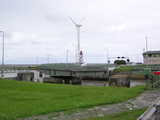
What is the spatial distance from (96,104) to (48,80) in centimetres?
3259

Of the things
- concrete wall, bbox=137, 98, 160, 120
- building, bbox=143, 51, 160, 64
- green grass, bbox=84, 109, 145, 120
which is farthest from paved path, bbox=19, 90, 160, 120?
building, bbox=143, 51, 160, 64

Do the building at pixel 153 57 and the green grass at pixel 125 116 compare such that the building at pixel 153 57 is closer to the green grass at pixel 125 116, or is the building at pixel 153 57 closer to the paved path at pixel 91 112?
the paved path at pixel 91 112

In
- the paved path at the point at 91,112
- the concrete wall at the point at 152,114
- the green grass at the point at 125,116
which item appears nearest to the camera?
the concrete wall at the point at 152,114

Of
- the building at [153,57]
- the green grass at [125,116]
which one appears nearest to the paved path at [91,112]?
the green grass at [125,116]

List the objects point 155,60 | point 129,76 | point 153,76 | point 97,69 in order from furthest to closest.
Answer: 1. point 155,60
2. point 97,69
3. point 129,76
4. point 153,76

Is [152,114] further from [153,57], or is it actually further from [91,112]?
[153,57]

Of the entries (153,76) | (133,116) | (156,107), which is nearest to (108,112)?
(133,116)

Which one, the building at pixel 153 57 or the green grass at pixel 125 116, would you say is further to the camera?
the building at pixel 153 57

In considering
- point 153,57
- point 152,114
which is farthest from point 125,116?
point 153,57

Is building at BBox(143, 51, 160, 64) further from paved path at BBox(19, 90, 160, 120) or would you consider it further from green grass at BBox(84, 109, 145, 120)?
green grass at BBox(84, 109, 145, 120)

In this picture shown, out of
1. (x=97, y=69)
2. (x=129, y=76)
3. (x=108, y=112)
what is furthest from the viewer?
(x=97, y=69)

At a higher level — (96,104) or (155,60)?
(155,60)

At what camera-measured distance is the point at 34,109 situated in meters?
8.82

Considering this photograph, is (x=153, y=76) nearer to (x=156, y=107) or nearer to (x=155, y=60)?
(x=156, y=107)
